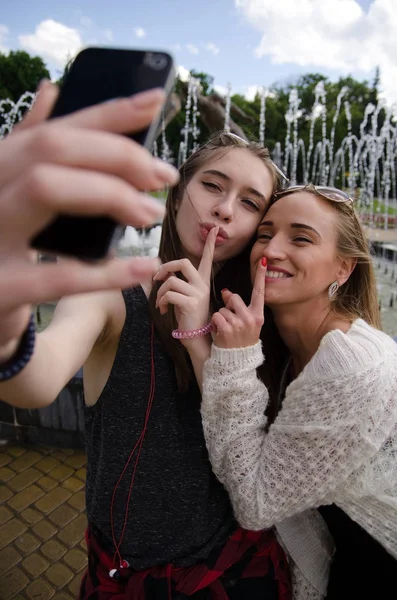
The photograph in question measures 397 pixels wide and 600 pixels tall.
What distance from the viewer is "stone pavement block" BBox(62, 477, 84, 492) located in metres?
3.25

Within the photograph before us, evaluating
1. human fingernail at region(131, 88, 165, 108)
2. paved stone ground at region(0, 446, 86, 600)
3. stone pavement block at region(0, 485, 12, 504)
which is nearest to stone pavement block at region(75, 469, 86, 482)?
paved stone ground at region(0, 446, 86, 600)

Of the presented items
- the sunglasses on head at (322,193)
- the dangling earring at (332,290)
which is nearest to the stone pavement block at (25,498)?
the dangling earring at (332,290)

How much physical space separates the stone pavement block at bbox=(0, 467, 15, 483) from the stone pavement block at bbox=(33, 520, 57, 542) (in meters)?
0.59

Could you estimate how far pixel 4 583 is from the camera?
251 cm

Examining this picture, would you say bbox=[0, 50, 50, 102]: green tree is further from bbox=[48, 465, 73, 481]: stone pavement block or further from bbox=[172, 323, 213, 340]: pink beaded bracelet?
bbox=[172, 323, 213, 340]: pink beaded bracelet

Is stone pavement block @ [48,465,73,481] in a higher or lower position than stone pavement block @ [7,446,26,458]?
lower

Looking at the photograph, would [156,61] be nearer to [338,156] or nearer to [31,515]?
[31,515]

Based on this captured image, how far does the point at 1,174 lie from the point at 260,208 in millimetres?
1372

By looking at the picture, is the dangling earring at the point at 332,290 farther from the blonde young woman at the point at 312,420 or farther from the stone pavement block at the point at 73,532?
the stone pavement block at the point at 73,532

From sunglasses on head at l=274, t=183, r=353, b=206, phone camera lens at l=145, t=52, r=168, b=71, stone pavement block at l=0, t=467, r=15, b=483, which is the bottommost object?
stone pavement block at l=0, t=467, r=15, b=483

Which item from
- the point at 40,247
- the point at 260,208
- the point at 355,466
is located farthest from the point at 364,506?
the point at 40,247

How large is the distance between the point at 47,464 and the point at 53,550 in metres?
0.85

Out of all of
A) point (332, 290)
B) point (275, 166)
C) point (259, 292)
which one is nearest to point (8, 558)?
point (259, 292)

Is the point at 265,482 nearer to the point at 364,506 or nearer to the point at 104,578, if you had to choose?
the point at 364,506
